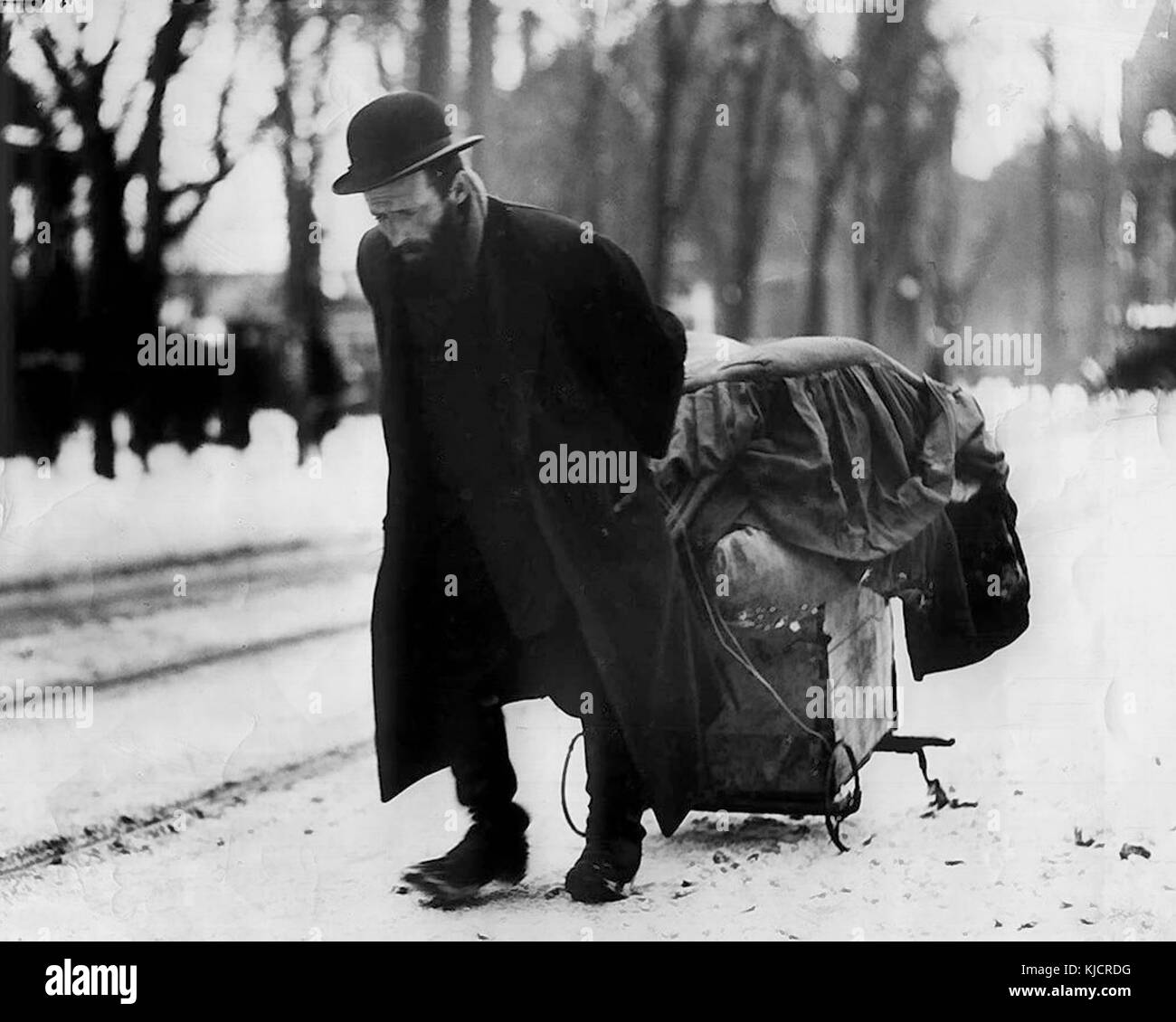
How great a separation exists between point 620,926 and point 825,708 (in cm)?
83

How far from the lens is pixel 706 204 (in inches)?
164

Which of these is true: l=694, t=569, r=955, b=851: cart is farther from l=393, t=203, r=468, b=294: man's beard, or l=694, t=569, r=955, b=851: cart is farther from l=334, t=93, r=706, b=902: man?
l=393, t=203, r=468, b=294: man's beard

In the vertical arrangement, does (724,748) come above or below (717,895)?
above

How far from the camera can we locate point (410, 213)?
4000mm

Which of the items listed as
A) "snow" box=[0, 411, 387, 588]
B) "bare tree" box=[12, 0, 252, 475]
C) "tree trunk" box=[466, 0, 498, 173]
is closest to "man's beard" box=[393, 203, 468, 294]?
"tree trunk" box=[466, 0, 498, 173]

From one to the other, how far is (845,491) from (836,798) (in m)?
Result: 0.83

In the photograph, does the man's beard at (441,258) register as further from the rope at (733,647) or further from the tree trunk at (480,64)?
the rope at (733,647)

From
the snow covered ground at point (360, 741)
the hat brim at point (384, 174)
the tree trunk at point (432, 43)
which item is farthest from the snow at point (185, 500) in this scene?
the tree trunk at point (432, 43)

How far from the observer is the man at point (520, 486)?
4.00 metres

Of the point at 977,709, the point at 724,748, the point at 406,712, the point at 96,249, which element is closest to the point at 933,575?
the point at 977,709

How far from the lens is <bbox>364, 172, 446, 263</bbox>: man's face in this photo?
13.1 feet

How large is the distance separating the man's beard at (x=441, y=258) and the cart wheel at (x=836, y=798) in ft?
5.37

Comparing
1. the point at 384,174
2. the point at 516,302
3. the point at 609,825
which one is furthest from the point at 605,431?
the point at 609,825
